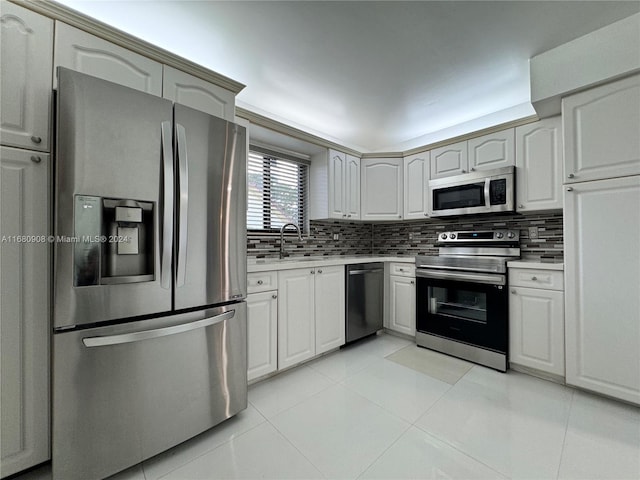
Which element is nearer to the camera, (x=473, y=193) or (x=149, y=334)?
(x=149, y=334)

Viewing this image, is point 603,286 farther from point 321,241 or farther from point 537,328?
point 321,241

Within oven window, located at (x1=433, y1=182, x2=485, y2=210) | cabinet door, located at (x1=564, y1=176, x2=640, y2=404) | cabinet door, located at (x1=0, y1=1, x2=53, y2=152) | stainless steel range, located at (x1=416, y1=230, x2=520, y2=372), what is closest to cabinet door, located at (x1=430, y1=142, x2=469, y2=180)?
oven window, located at (x1=433, y1=182, x2=485, y2=210)

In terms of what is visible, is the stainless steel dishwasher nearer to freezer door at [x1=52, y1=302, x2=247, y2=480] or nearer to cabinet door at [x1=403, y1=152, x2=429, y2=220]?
cabinet door at [x1=403, y1=152, x2=429, y2=220]

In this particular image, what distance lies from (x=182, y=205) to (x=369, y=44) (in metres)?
1.62

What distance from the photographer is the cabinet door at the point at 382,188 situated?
323 cm

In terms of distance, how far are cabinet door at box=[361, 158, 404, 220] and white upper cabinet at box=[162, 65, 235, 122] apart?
191 centimetres

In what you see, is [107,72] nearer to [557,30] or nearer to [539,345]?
[557,30]

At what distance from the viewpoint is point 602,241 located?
5.81 ft

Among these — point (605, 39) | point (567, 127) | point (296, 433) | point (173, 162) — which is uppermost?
point (605, 39)

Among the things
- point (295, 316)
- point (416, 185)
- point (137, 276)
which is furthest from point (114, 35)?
point (416, 185)

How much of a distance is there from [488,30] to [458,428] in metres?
2.41

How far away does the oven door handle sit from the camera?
2219 millimetres

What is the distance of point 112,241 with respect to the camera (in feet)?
3.89

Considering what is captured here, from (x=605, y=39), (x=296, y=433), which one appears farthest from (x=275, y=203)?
(x=605, y=39)
